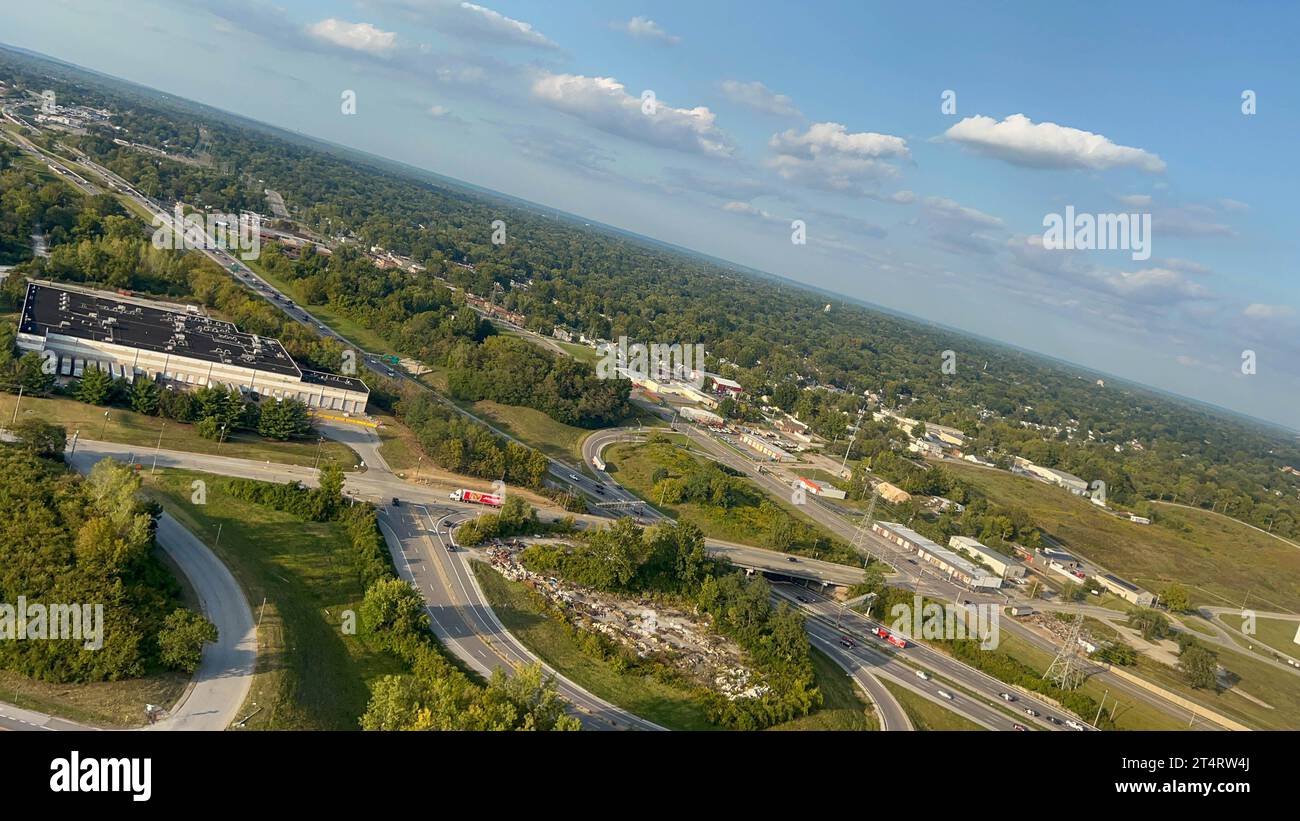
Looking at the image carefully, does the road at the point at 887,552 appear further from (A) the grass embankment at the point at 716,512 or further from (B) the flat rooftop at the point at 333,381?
(B) the flat rooftop at the point at 333,381

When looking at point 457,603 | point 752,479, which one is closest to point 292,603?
point 457,603

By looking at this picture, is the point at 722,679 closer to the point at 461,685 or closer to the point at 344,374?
the point at 461,685

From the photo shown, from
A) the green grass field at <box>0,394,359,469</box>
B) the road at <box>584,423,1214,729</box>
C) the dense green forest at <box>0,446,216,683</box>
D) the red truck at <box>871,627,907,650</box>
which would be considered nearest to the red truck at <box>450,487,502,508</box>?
the green grass field at <box>0,394,359,469</box>

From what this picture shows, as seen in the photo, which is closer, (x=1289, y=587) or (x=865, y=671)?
(x=865, y=671)

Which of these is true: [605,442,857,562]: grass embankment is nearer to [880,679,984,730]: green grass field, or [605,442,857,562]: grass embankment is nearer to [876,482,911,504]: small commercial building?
[876,482,911,504]: small commercial building

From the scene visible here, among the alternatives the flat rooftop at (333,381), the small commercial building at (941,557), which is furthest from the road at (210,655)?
the small commercial building at (941,557)

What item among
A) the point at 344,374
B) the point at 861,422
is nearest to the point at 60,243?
the point at 344,374

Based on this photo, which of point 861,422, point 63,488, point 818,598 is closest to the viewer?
point 63,488
